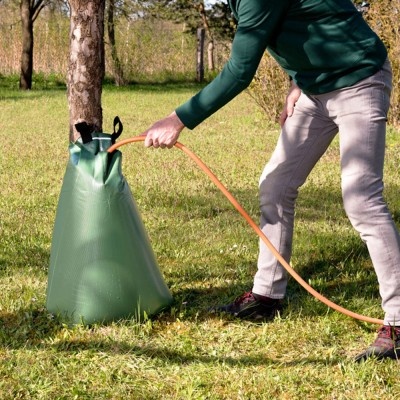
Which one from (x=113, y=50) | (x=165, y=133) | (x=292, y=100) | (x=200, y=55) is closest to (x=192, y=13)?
(x=200, y=55)

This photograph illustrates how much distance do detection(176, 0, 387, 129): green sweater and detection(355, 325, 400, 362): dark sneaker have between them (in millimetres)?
906

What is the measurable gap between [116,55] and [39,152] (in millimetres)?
15166

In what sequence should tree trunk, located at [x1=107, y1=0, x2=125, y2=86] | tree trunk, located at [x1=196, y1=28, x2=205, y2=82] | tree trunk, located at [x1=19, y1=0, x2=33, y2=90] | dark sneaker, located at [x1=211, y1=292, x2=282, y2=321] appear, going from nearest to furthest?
dark sneaker, located at [x1=211, y1=292, x2=282, y2=321] < tree trunk, located at [x1=19, y1=0, x2=33, y2=90] < tree trunk, located at [x1=107, y1=0, x2=125, y2=86] < tree trunk, located at [x1=196, y1=28, x2=205, y2=82]

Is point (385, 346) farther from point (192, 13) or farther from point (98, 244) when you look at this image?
point (192, 13)

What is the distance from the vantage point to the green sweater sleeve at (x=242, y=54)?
2635mm

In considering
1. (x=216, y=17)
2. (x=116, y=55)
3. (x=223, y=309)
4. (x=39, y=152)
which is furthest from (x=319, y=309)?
(x=216, y=17)

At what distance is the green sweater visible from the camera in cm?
270

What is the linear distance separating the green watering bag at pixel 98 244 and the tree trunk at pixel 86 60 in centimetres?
153

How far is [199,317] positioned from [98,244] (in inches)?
22.0

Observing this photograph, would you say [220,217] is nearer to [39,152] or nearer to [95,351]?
[95,351]

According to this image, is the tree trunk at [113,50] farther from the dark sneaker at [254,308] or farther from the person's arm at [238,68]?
the person's arm at [238,68]

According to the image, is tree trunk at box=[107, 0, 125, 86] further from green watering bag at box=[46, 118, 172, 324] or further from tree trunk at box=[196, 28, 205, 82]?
green watering bag at box=[46, 118, 172, 324]

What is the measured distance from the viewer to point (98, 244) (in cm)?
307

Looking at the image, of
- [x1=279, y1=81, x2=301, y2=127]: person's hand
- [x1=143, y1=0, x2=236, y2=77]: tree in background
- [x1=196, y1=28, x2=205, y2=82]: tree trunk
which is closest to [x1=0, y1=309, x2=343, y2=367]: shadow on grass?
[x1=279, y1=81, x2=301, y2=127]: person's hand
